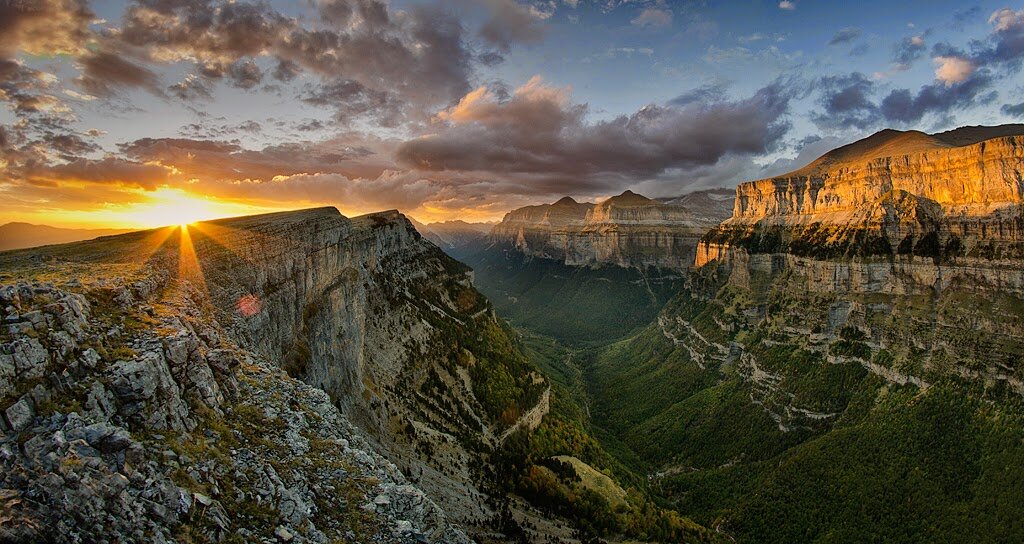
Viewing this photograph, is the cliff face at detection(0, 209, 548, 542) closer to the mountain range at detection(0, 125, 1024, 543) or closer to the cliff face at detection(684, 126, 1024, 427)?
the mountain range at detection(0, 125, 1024, 543)

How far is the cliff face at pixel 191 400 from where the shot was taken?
16078 mm

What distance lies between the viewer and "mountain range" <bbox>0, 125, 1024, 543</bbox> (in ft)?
62.9

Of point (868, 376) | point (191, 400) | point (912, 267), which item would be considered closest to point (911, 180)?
point (912, 267)

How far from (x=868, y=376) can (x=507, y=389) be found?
90998mm

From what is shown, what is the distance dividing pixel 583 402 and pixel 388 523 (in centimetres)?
14513

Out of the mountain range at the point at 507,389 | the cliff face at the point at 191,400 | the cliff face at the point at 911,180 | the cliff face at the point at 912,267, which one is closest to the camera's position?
the cliff face at the point at 191,400

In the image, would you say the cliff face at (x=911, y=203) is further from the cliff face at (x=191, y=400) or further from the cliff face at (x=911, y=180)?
the cliff face at (x=191, y=400)

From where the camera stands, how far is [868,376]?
119500 mm

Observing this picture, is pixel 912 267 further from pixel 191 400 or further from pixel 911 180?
pixel 191 400

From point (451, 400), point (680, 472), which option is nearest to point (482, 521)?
point (451, 400)

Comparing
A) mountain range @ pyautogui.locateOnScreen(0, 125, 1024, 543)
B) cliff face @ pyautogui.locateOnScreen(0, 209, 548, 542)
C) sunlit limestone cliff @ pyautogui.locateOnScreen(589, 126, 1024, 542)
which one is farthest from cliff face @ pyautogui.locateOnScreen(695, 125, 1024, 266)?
cliff face @ pyautogui.locateOnScreen(0, 209, 548, 542)

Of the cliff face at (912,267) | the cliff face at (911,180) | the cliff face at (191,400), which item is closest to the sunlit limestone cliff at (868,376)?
the cliff face at (912,267)

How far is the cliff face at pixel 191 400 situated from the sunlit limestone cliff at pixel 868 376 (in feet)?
235

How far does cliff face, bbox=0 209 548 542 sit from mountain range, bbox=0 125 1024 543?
0.13 meters
